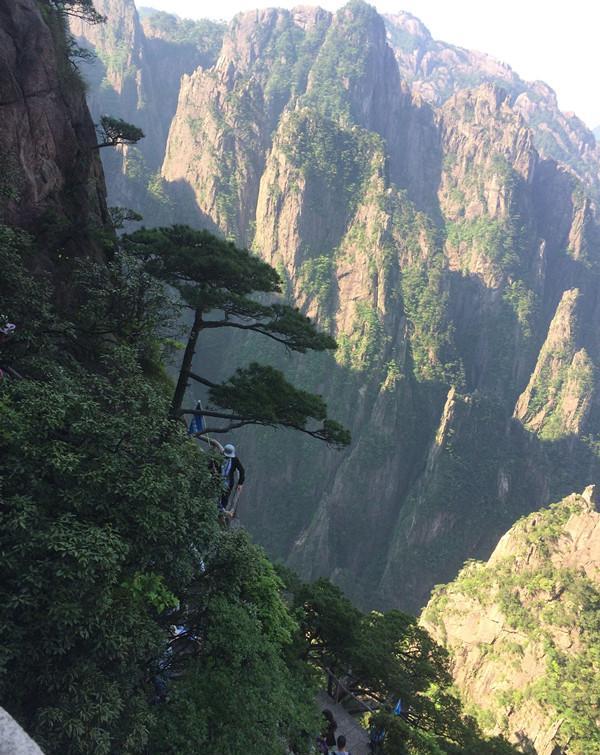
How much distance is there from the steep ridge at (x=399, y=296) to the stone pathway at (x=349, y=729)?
44117 mm

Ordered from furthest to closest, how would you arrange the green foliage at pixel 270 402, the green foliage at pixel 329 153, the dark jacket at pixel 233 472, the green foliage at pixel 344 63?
the green foliage at pixel 344 63 → the green foliage at pixel 329 153 → the green foliage at pixel 270 402 → the dark jacket at pixel 233 472

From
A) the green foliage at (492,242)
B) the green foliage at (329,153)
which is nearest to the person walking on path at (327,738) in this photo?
the green foliage at (329,153)

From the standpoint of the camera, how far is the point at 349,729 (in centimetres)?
1218

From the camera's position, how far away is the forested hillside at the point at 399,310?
6275cm

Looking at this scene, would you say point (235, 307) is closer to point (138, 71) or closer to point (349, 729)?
point (349, 729)

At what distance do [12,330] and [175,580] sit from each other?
4022 millimetres

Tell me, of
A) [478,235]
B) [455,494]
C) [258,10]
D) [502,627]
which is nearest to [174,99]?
[258,10]

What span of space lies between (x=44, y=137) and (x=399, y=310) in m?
60.7

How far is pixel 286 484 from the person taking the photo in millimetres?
66250

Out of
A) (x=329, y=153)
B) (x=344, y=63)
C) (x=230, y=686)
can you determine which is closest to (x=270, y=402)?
(x=230, y=686)

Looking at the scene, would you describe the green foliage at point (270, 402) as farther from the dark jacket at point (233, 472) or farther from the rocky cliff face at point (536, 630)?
the rocky cliff face at point (536, 630)

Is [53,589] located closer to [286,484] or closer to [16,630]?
[16,630]

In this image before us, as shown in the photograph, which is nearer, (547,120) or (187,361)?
(187,361)

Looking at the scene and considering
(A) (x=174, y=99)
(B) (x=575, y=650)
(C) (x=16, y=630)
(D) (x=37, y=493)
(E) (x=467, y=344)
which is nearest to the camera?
(C) (x=16, y=630)
